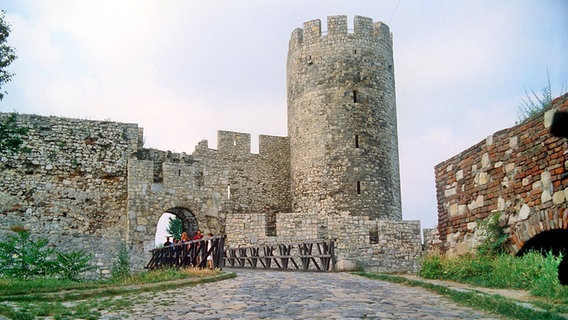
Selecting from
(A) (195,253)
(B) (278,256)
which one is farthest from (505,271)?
(B) (278,256)

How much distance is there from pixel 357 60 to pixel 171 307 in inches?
744

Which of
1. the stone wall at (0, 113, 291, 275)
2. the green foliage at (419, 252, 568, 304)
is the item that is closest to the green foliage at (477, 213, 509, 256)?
the green foliage at (419, 252, 568, 304)

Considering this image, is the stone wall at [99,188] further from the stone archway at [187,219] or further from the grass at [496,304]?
the grass at [496,304]

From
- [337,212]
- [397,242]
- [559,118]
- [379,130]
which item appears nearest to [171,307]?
[559,118]

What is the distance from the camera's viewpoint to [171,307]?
7.58 meters

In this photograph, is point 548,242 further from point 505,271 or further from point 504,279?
point 504,279

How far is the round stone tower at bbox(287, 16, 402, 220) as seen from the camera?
79.2 ft

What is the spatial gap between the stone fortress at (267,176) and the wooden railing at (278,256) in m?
0.54

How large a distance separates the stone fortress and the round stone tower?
44 mm

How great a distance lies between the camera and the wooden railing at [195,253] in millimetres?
13656

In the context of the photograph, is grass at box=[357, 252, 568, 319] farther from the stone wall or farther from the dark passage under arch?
the stone wall

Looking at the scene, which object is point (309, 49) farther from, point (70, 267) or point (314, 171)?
point (70, 267)

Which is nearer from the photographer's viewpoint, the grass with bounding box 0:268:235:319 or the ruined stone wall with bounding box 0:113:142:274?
the grass with bounding box 0:268:235:319

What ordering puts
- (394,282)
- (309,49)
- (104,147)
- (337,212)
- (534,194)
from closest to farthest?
(534,194), (394,282), (104,147), (337,212), (309,49)
